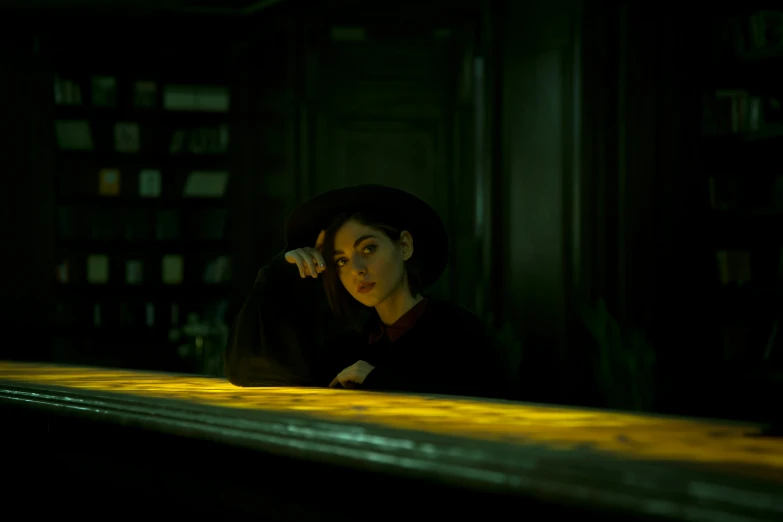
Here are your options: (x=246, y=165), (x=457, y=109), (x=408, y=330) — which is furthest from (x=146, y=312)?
(x=408, y=330)

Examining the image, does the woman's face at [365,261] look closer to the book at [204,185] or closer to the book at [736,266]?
the book at [736,266]

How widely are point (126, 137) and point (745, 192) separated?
4246mm

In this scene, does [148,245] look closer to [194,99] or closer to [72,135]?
[72,135]

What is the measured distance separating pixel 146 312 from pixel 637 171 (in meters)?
3.81

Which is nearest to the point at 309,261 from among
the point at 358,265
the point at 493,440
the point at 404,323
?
the point at 358,265

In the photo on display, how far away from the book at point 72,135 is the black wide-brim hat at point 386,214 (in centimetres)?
532

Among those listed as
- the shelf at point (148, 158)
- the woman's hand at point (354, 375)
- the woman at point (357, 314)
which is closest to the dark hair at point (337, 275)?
the woman at point (357, 314)

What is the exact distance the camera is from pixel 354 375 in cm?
193

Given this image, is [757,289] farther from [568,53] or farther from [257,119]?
[257,119]

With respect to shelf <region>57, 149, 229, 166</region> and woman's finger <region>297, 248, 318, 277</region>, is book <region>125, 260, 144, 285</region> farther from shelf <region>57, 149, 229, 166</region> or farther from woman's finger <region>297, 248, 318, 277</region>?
woman's finger <region>297, 248, 318, 277</region>

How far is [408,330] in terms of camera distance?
210 cm

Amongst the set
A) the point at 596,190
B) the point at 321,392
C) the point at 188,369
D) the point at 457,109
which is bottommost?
the point at 188,369

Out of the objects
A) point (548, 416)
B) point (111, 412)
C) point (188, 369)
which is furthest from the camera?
point (188, 369)

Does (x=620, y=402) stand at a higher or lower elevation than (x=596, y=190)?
lower
